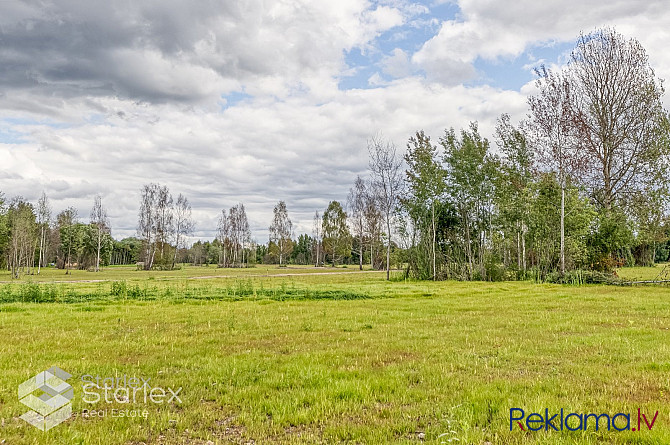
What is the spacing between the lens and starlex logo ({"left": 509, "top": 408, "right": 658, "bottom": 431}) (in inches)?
154

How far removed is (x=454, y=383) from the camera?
524 cm

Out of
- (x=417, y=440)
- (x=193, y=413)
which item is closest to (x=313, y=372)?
(x=193, y=413)

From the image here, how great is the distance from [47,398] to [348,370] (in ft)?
11.9

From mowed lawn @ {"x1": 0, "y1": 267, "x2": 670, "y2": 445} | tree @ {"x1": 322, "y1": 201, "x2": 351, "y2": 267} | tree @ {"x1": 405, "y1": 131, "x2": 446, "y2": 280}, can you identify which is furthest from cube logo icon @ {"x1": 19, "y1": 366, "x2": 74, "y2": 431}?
tree @ {"x1": 322, "y1": 201, "x2": 351, "y2": 267}

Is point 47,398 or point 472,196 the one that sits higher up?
point 472,196

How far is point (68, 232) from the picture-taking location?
6231cm

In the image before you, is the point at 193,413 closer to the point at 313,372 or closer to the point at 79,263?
the point at 313,372

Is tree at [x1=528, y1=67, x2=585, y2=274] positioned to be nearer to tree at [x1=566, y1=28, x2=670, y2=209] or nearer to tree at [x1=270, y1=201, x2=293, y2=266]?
tree at [x1=566, y1=28, x2=670, y2=209]

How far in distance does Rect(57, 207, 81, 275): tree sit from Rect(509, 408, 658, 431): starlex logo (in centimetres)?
6466

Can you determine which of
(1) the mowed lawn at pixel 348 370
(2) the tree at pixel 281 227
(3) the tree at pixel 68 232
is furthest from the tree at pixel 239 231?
(1) the mowed lawn at pixel 348 370

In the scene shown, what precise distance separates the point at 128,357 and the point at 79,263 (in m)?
66.1

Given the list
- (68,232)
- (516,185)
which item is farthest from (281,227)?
(516,185)

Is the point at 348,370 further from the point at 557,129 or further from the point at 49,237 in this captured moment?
the point at 49,237

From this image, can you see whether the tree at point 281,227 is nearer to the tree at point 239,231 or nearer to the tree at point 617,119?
the tree at point 239,231
